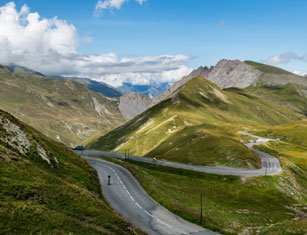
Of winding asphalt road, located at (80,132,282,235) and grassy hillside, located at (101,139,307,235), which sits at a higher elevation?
winding asphalt road, located at (80,132,282,235)

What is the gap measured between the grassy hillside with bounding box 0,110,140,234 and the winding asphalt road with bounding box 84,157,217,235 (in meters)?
7.68

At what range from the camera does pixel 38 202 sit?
37.3 metres

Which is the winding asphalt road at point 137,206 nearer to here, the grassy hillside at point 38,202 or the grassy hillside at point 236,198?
the grassy hillside at point 236,198

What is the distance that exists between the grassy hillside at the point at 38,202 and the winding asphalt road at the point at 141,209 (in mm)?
7684

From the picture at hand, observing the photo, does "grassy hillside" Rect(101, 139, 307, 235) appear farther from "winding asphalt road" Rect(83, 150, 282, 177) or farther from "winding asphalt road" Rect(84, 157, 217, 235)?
"winding asphalt road" Rect(83, 150, 282, 177)


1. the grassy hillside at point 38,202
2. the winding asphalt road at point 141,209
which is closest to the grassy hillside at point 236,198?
the winding asphalt road at point 141,209

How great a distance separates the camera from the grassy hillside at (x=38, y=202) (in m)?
32.7

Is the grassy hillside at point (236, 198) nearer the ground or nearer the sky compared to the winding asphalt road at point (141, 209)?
nearer the ground

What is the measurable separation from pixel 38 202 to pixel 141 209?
21.5m

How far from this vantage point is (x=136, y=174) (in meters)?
82.4

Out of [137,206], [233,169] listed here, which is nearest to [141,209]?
[137,206]

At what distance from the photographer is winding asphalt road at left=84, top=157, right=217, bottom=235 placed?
48219 millimetres

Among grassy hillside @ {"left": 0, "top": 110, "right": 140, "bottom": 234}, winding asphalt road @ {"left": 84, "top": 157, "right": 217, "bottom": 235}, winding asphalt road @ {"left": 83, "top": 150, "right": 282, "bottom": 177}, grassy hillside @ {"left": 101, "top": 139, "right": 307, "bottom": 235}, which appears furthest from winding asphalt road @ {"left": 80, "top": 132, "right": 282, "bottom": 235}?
winding asphalt road @ {"left": 83, "top": 150, "right": 282, "bottom": 177}

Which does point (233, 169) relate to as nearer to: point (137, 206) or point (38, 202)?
point (137, 206)
